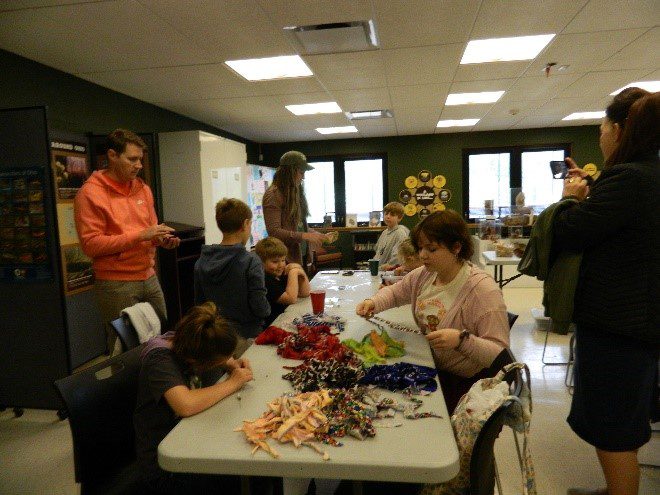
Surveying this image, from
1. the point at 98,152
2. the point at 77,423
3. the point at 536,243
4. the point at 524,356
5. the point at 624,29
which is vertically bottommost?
the point at 524,356

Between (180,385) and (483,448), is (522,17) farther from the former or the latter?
(180,385)

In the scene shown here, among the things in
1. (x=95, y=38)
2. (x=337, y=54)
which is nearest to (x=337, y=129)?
(x=337, y=54)

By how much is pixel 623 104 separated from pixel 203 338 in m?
1.55

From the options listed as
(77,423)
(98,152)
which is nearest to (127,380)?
(77,423)

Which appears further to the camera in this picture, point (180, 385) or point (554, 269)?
point (554, 269)

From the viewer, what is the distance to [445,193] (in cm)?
838

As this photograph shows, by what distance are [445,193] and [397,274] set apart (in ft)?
18.6

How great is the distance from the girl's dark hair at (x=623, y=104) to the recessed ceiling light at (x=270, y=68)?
258cm

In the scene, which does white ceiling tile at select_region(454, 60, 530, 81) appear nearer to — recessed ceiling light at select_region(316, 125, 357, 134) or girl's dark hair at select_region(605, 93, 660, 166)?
girl's dark hair at select_region(605, 93, 660, 166)

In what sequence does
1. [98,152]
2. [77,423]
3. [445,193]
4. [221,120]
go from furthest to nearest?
[445,193] → [221,120] → [98,152] → [77,423]

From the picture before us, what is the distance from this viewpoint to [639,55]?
12.8 ft

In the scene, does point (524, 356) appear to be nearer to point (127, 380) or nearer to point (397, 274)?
point (397, 274)

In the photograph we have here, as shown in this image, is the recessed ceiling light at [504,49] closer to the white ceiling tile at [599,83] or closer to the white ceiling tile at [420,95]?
the white ceiling tile at [420,95]

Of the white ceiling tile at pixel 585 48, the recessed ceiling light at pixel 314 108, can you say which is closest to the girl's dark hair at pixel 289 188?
the white ceiling tile at pixel 585 48
